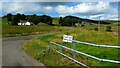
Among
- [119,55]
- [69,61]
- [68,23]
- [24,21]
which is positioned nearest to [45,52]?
[69,61]

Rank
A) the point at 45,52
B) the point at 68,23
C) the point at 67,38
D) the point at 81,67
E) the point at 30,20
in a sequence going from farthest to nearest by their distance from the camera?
the point at 30,20, the point at 68,23, the point at 45,52, the point at 67,38, the point at 81,67

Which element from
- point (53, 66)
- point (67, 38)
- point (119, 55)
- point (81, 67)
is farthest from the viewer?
point (67, 38)

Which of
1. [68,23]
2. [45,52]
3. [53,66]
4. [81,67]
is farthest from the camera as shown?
[68,23]

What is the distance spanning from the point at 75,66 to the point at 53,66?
1281 mm

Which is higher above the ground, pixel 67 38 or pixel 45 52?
pixel 67 38

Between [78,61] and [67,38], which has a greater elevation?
[67,38]

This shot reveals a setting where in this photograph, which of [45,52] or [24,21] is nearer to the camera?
[45,52]

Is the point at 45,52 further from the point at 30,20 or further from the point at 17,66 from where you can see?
the point at 30,20

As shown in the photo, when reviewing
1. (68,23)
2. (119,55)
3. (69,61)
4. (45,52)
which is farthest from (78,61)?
(68,23)

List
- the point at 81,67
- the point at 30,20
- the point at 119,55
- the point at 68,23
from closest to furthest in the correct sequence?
the point at 81,67 → the point at 119,55 → the point at 68,23 → the point at 30,20

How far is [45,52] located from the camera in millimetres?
17391

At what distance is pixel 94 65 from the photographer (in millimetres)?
11312

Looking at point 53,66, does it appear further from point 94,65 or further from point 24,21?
point 24,21

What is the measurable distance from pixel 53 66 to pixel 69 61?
110 cm
